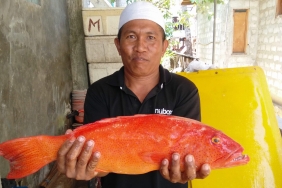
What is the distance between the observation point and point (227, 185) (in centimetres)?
265

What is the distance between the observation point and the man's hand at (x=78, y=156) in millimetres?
1441

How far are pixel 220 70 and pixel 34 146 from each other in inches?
80.5

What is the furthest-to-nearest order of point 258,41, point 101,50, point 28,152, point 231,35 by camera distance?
point 231,35 → point 258,41 → point 101,50 → point 28,152

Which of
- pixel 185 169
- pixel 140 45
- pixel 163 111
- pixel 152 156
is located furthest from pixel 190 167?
pixel 140 45

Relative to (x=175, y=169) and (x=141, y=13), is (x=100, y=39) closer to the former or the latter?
(x=141, y=13)

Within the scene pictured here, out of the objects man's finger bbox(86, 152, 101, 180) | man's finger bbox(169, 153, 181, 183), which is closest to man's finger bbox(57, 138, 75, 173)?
man's finger bbox(86, 152, 101, 180)

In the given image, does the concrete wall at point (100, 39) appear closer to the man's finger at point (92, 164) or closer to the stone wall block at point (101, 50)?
the stone wall block at point (101, 50)

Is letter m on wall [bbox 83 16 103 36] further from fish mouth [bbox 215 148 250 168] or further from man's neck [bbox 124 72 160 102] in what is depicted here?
fish mouth [bbox 215 148 250 168]

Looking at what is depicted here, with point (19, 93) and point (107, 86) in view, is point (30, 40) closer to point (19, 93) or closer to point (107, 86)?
point (19, 93)

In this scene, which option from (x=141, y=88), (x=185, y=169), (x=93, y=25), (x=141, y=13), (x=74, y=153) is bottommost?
(x=185, y=169)

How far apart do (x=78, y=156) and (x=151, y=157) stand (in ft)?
1.41

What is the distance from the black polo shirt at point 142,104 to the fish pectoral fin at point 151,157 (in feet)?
1.57

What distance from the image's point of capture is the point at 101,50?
186 inches

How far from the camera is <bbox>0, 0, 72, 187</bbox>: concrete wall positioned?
2.56 meters
